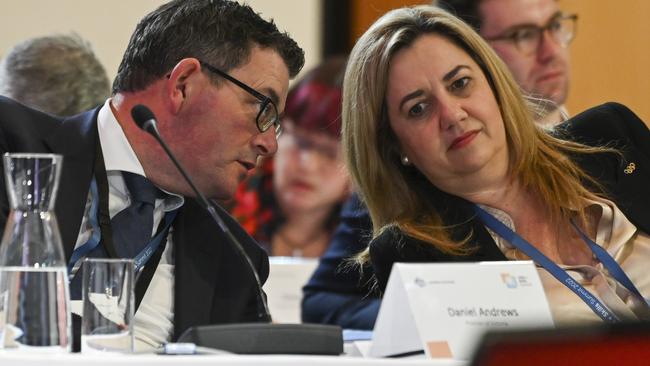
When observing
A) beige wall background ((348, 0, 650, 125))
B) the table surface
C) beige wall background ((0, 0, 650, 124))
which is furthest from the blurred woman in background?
the table surface

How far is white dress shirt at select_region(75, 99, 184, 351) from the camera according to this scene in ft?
6.86

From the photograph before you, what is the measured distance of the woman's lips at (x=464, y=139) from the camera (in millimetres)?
2336

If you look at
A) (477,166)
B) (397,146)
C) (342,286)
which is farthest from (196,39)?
(342,286)

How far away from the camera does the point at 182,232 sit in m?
2.24

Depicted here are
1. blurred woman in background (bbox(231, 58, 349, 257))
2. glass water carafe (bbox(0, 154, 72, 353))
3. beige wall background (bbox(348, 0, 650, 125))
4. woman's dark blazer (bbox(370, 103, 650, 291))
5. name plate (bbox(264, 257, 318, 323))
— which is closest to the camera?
glass water carafe (bbox(0, 154, 72, 353))

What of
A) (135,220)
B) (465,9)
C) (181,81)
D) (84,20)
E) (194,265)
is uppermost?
(465,9)

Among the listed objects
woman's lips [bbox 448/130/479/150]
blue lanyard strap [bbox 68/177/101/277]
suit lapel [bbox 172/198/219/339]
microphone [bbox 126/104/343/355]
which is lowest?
suit lapel [bbox 172/198/219/339]

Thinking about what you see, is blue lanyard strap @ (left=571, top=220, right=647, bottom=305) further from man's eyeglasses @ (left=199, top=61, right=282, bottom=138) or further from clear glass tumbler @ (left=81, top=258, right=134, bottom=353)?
clear glass tumbler @ (left=81, top=258, right=134, bottom=353)

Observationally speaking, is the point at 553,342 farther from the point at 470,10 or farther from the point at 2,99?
the point at 470,10

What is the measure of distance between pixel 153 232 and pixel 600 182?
987 millimetres

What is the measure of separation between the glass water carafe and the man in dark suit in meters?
0.72

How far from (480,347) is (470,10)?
262cm

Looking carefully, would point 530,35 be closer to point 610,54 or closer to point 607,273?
point 610,54

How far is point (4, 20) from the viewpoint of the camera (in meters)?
4.63
